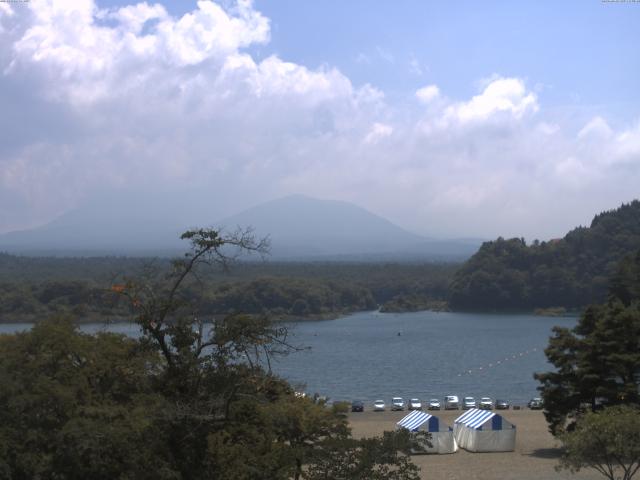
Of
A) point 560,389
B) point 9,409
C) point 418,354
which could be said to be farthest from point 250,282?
point 9,409

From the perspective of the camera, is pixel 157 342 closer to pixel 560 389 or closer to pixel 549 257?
pixel 560 389

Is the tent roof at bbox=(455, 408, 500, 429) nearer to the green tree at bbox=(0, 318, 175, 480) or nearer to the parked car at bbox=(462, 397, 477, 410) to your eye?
the parked car at bbox=(462, 397, 477, 410)

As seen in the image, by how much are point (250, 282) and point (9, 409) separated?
4716 cm

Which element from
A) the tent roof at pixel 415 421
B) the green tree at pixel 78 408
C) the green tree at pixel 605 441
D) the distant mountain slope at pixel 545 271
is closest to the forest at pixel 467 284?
the distant mountain slope at pixel 545 271

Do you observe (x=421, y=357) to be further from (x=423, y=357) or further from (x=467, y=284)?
(x=467, y=284)

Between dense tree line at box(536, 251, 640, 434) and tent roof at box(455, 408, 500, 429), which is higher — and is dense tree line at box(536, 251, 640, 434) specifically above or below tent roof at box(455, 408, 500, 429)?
above

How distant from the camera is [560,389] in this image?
1447 centimetres

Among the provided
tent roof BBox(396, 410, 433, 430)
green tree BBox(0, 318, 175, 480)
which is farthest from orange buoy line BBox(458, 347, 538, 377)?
green tree BBox(0, 318, 175, 480)

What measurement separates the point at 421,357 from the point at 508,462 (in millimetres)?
23467

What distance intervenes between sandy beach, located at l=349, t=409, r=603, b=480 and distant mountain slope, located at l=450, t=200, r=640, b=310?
43238 mm

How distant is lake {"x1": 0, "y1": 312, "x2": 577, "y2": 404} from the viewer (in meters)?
28.3

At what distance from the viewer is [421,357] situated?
3762 cm

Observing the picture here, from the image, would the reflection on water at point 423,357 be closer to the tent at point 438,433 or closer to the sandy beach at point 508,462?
the tent at point 438,433

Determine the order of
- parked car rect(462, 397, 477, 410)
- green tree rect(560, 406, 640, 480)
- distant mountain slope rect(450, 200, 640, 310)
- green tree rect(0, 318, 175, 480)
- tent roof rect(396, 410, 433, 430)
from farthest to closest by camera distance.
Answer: distant mountain slope rect(450, 200, 640, 310)
parked car rect(462, 397, 477, 410)
tent roof rect(396, 410, 433, 430)
green tree rect(560, 406, 640, 480)
green tree rect(0, 318, 175, 480)
